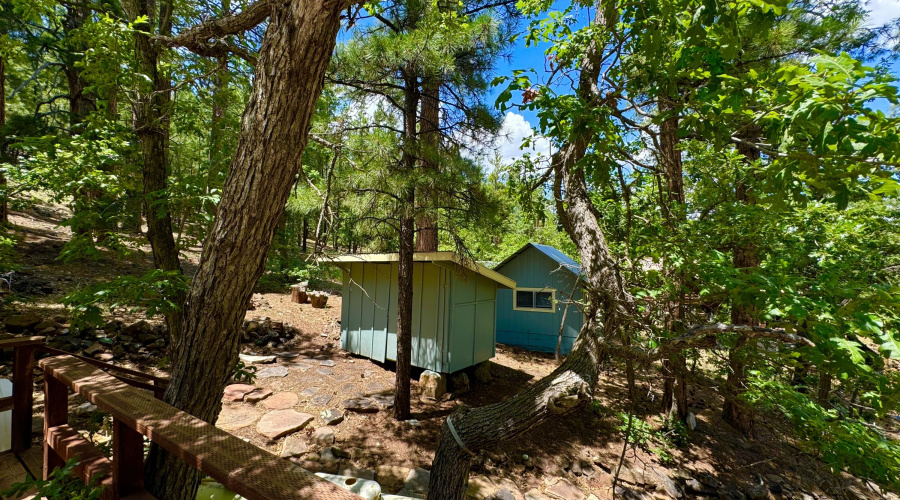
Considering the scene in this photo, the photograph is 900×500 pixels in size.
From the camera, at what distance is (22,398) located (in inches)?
93.7

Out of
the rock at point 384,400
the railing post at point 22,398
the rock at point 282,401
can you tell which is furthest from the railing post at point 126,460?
the rock at point 384,400

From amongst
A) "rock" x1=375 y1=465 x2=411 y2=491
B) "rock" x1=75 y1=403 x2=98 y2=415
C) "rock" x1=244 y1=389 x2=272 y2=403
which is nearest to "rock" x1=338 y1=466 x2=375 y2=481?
"rock" x1=375 y1=465 x2=411 y2=491

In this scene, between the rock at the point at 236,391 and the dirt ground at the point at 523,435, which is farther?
the rock at the point at 236,391

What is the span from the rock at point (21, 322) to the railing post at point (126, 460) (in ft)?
19.5

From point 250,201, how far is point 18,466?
2.21 metres

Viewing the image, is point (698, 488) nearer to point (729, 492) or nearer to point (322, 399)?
point (729, 492)

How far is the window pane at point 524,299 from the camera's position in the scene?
36.1 feet

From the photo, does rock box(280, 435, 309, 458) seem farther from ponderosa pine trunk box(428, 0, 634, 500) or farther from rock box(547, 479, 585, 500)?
rock box(547, 479, 585, 500)

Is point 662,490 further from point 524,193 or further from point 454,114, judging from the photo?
point 454,114

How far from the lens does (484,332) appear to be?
7.48m

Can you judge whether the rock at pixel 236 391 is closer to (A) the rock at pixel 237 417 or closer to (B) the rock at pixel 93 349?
(A) the rock at pixel 237 417

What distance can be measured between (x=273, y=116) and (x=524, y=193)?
284 centimetres

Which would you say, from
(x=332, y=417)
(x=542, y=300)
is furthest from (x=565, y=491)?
(x=542, y=300)

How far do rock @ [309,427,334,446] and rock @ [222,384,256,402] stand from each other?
4.59 feet
